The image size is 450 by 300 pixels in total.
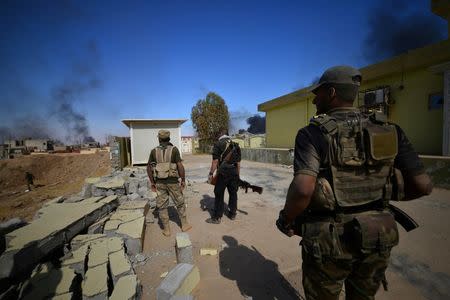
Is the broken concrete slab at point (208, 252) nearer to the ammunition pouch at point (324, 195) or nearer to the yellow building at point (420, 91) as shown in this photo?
the ammunition pouch at point (324, 195)

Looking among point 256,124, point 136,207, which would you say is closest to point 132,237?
point 136,207

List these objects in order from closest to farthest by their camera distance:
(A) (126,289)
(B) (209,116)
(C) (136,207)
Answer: (A) (126,289), (C) (136,207), (B) (209,116)

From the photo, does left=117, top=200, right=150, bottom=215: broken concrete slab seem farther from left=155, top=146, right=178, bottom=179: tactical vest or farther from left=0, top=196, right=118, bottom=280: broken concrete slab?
left=155, top=146, right=178, bottom=179: tactical vest

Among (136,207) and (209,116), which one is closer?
(136,207)

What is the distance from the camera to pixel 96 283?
2.27 m

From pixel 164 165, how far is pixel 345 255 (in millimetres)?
3073

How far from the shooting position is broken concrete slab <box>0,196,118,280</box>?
240 centimetres

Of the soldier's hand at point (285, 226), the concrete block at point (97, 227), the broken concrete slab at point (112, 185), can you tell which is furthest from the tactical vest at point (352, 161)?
the broken concrete slab at point (112, 185)

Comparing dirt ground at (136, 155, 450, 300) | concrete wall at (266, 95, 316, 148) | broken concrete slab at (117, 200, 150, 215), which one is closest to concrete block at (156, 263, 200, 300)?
dirt ground at (136, 155, 450, 300)

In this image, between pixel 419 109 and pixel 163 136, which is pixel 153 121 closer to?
pixel 163 136

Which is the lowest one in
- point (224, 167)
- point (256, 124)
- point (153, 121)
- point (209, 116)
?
point (224, 167)

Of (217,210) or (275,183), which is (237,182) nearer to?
(217,210)

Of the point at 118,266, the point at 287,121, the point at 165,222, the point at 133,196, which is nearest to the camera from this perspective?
the point at 118,266

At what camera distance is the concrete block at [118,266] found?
2.39 m
